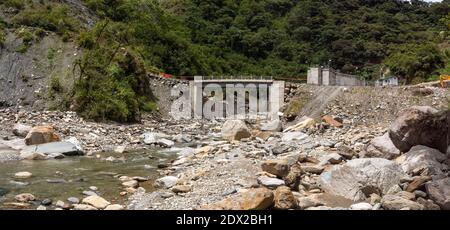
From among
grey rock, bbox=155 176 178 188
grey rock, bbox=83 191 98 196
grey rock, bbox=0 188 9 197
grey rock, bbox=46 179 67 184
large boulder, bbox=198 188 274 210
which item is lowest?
grey rock, bbox=83 191 98 196

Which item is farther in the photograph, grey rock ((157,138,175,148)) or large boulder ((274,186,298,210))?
grey rock ((157,138,175,148))

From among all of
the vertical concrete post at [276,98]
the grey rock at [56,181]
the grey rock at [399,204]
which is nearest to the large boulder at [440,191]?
the grey rock at [399,204]

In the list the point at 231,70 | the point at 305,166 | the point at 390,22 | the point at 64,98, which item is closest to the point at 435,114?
the point at 305,166

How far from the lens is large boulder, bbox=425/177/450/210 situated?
12799mm

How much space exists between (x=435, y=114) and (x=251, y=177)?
742 centimetres

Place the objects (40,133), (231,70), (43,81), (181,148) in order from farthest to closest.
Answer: (231,70) → (43,81) → (181,148) → (40,133)

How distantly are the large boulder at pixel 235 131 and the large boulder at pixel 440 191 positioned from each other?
53.7 feet

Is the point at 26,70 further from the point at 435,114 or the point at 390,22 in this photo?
the point at 390,22

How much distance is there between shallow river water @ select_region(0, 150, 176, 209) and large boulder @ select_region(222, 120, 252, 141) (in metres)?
5.05

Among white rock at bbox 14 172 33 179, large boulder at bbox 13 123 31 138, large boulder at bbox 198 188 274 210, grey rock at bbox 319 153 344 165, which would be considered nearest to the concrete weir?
large boulder at bbox 13 123 31 138

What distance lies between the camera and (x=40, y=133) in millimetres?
25422

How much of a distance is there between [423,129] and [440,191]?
4859 mm

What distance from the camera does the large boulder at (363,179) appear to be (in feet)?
47.2

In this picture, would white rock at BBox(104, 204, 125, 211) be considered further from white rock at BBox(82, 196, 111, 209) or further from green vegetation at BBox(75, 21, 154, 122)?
green vegetation at BBox(75, 21, 154, 122)
